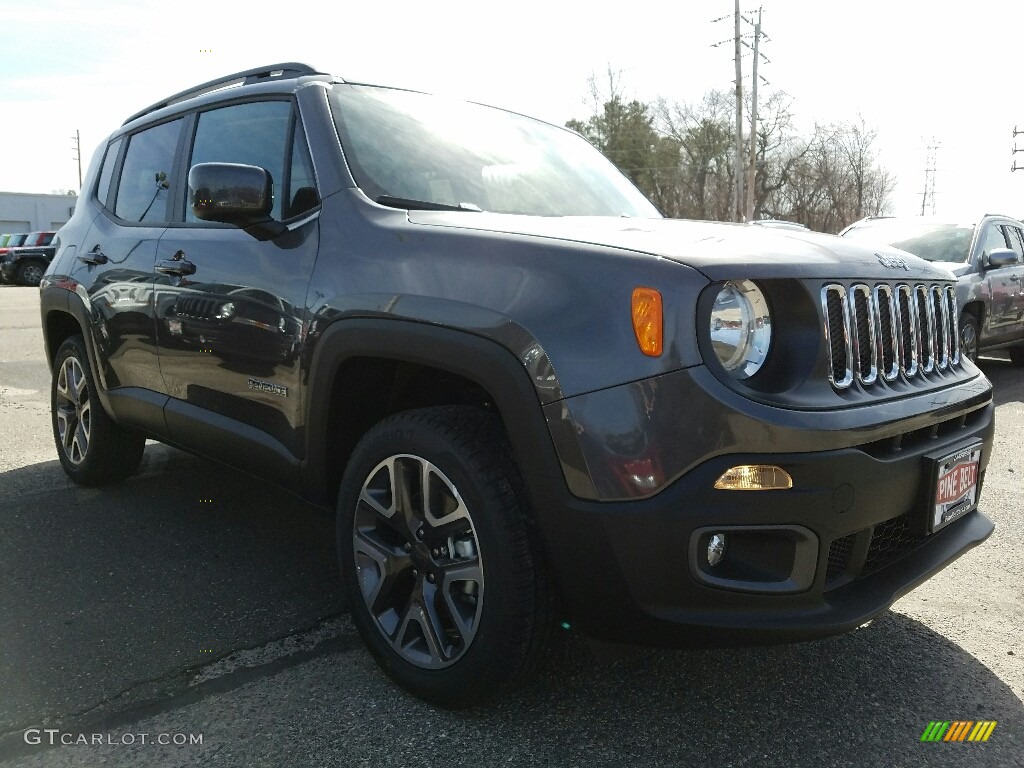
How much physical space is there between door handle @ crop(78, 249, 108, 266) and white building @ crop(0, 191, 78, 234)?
72.0 m

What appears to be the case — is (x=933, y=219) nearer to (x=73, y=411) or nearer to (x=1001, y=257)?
(x=1001, y=257)

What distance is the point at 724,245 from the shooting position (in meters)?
2.23

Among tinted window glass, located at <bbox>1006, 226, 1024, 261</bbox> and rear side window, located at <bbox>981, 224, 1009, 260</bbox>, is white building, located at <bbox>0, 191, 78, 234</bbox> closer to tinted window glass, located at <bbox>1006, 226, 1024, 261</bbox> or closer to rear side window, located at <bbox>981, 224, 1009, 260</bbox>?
tinted window glass, located at <bbox>1006, 226, 1024, 261</bbox>

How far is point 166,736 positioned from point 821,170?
69683 mm

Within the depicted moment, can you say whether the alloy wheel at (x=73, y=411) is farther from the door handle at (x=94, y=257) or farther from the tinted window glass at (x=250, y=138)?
the tinted window glass at (x=250, y=138)

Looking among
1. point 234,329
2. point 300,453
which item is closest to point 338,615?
point 300,453

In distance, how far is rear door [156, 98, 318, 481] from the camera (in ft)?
9.26

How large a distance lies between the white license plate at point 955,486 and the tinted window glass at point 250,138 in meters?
2.20

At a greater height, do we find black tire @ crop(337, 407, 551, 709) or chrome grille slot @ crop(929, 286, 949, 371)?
chrome grille slot @ crop(929, 286, 949, 371)

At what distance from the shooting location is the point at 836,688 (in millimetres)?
2564

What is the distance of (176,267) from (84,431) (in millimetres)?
1546

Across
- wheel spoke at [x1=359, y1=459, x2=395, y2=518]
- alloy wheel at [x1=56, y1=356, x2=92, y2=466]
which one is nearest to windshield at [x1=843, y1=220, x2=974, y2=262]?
alloy wheel at [x1=56, y1=356, x2=92, y2=466]

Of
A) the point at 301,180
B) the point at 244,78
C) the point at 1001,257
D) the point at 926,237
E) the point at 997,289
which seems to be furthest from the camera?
the point at 926,237

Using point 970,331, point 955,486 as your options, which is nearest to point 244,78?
point 955,486
